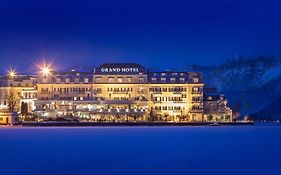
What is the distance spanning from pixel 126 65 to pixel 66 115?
16112 mm

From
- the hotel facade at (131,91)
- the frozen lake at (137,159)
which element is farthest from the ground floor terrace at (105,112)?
the frozen lake at (137,159)

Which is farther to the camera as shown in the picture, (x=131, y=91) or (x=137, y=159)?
(x=131, y=91)

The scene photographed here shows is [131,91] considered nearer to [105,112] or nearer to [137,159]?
[105,112]

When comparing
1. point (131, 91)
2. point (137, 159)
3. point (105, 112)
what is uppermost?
point (131, 91)

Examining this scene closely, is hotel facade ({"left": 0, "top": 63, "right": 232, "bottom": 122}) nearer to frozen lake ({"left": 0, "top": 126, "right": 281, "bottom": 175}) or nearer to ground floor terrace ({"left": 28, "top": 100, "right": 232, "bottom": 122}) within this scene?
ground floor terrace ({"left": 28, "top": 100, "right": 232, "bottom": 122})

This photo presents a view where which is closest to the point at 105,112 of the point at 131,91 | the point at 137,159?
the point at 131,91

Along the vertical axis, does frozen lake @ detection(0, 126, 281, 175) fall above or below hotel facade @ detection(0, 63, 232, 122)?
below

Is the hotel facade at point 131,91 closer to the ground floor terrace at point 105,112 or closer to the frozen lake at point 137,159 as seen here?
the ground floor terrace at point 105,112

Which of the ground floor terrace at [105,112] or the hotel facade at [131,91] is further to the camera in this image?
the hotel facade at [131,91]

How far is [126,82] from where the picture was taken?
12925 cm

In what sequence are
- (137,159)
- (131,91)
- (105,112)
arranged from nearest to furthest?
(137,159) < (105,112) < (131,91)

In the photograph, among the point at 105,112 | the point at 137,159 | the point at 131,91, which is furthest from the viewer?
the point at 131,91

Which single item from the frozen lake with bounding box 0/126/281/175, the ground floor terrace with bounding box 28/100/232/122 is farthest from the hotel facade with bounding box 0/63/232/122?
the frozen lake with bounding box 0/126/281/175

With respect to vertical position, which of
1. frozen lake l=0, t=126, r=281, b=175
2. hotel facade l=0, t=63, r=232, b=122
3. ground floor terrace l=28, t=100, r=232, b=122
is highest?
hotel facade l=0, t=63, r=232, b=122
